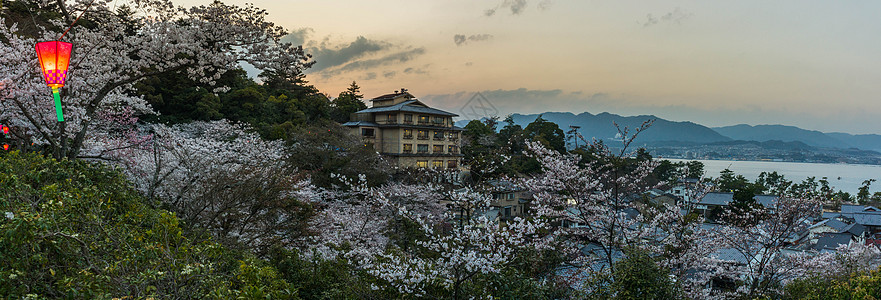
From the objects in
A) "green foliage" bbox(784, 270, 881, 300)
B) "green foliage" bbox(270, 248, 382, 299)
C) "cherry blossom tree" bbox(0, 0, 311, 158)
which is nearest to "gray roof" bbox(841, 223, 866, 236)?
"green foliage" bbox(784, 270, 881, 300)

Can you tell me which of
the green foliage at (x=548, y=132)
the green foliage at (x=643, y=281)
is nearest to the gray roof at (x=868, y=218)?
the green foliage at (x=548, y=132)

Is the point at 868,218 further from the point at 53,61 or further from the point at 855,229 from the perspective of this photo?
the point at 53,61

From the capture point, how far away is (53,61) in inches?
171

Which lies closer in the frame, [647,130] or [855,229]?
[855,229]

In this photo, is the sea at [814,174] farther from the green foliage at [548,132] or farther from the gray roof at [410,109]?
the gray roof at [410,109]

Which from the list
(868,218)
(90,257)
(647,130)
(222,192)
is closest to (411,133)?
(222,192)

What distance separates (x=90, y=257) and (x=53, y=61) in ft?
9.20

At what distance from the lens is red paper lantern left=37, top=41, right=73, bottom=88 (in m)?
4.30

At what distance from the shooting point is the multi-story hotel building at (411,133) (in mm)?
28239

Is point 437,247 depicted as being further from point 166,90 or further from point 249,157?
point 166,90

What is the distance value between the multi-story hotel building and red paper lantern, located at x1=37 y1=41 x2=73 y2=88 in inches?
896

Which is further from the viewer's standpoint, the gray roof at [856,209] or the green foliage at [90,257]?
the gray roof at [856,209]

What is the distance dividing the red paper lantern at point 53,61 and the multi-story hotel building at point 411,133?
22.8m

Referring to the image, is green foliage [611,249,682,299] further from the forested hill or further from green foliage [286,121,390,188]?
the forested hill
